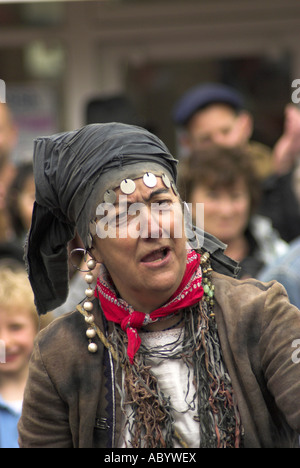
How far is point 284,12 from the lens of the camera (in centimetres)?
635

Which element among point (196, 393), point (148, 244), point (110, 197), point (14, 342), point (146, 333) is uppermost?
point (110, 197)

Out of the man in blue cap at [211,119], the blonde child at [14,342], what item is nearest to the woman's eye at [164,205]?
the blonde child at [14,342]

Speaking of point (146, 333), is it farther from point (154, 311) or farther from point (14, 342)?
point (14, 342)

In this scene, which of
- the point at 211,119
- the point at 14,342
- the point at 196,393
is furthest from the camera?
the point at 211,119

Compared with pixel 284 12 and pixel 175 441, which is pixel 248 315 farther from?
pixel 284 12

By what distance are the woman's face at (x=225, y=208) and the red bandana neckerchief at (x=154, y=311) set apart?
1.55 m

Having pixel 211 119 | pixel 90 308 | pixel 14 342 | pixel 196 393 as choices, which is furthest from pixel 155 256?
pixel 211 119

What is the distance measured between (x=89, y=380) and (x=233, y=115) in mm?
2785

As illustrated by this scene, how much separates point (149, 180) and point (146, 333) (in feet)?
1.47

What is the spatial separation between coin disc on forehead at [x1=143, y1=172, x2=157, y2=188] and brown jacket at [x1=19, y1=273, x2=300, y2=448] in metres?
0.36

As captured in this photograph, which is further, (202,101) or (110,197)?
(202,101)

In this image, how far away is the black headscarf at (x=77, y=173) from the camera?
6.57 feet

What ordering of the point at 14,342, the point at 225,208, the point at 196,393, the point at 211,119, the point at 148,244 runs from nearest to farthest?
the point at 148,244, the point at 196,393, the point at 14,342, the point at 225,208, the point at 211,119

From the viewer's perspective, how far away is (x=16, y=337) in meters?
3.24
